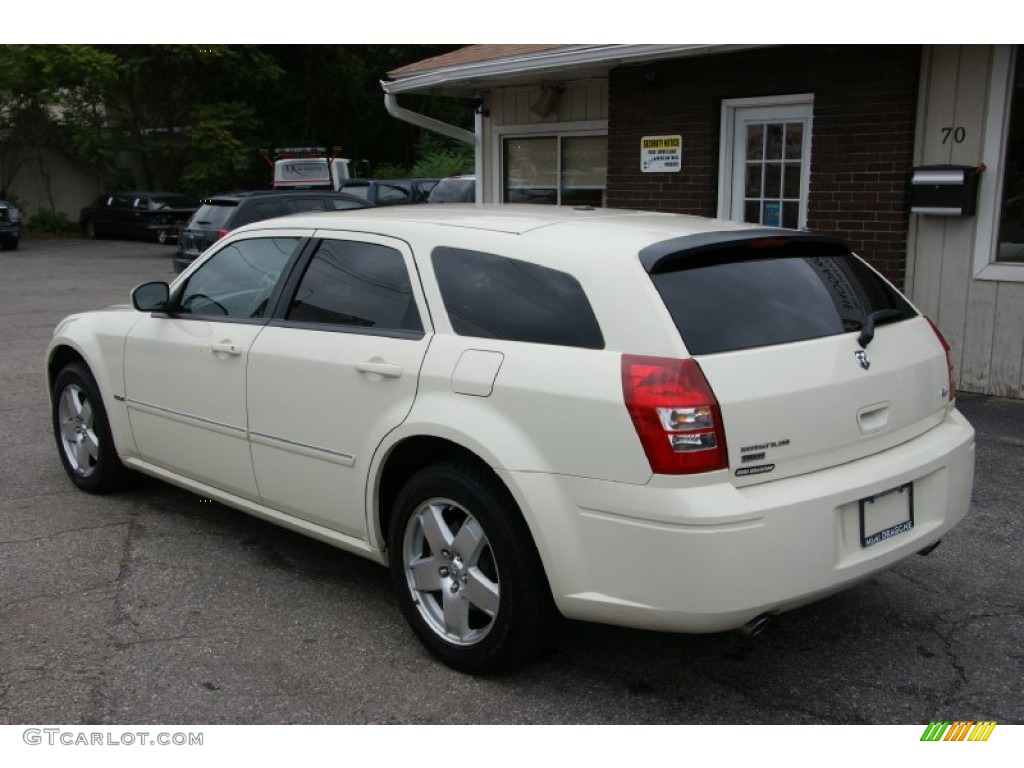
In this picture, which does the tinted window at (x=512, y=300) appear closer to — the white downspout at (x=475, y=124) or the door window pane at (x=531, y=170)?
the door window pane at (x=531, y=170)

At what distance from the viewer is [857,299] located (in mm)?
3752

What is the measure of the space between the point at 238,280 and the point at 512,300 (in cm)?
182

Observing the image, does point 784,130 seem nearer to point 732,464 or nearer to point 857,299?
point 857,299

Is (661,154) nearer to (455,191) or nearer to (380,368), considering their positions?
(380,368)

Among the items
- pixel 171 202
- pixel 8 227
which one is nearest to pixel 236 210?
pixel 8 227

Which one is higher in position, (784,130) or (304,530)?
(784,130)

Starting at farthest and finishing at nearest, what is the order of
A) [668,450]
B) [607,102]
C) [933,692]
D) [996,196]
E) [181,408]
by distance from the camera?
[607,102] < [996,196] < [181,408] < [933,692] < [668,450]

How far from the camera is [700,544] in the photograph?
9.90 ft

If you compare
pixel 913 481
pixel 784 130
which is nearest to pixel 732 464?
pixel 913 481

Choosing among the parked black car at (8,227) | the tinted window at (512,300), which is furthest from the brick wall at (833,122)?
the parked black car at (8,227)

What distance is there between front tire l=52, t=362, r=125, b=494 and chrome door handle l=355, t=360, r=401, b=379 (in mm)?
2268

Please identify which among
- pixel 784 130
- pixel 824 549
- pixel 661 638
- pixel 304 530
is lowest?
pixel 661 638

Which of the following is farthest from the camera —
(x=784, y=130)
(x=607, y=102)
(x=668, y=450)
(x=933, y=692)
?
(x=607, y=102)

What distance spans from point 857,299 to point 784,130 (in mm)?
5527
